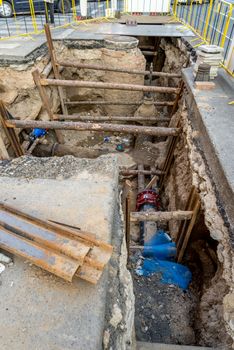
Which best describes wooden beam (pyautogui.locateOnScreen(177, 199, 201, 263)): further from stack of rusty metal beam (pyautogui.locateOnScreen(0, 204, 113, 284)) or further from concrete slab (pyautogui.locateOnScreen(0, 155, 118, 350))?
stack of rusty metal beam (pyautogui.locateOnScreen(0, 204, 113, 284))

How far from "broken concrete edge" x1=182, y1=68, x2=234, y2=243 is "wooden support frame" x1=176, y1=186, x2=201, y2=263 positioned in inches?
12.2

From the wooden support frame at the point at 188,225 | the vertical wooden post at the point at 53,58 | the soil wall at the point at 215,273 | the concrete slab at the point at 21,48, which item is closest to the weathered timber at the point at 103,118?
the vertical wooden post at the point at 53,58

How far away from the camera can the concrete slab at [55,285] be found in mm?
1089

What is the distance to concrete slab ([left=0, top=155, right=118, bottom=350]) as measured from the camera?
42.9 inches

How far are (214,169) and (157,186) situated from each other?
2316 millimetres

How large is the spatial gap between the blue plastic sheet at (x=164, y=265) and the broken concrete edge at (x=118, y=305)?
180cm

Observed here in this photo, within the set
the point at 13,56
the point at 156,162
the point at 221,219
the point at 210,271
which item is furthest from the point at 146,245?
the point at 13,56

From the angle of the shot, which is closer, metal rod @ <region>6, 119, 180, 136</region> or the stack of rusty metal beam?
the stack of rusty metal beam

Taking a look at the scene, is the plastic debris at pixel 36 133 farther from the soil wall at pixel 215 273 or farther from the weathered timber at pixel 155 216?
the weathered timber at pixel 155 216

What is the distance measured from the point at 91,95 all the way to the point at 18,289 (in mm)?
5919

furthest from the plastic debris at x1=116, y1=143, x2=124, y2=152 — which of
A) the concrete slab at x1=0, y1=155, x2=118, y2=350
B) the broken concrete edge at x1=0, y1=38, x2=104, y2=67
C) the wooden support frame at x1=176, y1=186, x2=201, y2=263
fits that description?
the concrete slab at x1=0, y1=155, x2=118, y2=350

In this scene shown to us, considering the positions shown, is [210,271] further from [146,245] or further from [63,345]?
[63,345]

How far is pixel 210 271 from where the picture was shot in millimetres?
2893

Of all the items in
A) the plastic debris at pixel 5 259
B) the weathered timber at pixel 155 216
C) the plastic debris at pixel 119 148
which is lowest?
the plastic debris at pixel 119 148
